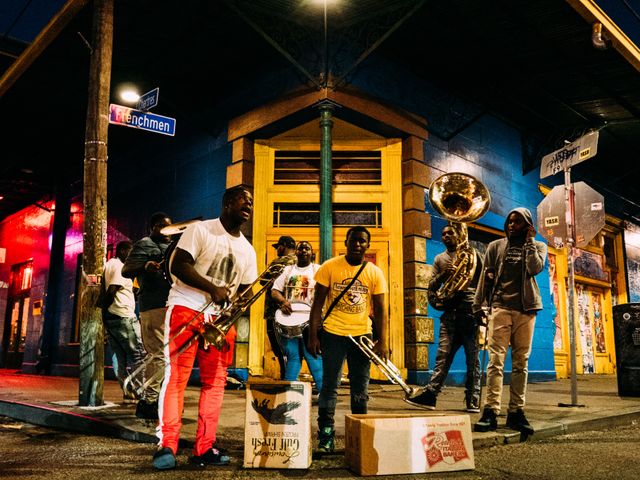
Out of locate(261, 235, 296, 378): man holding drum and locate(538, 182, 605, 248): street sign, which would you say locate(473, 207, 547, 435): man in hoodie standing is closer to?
locate(538, 182, 605, 248): street sign

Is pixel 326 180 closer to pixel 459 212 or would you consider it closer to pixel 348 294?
pixel 459 212

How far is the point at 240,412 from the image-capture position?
611 cm

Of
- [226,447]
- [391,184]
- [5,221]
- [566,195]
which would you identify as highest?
[5,221]

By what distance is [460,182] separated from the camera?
7570 millimetres

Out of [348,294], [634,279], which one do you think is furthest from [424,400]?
[634,279]

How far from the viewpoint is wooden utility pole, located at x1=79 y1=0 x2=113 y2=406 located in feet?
20.9

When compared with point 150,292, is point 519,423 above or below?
below

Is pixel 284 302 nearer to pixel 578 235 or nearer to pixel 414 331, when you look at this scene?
pixel 414 331

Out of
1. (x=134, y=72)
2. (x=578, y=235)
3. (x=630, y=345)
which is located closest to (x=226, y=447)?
(x=578, y=235)

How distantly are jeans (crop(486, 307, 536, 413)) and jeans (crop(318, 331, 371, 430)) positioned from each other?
145 cm

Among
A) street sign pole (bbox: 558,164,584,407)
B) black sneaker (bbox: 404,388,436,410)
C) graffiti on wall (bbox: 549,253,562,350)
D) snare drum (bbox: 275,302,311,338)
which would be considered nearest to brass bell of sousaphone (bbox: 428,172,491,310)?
black sneaker (bbox: 404,388,436,410)

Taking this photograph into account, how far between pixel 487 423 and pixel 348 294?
1.89 metres

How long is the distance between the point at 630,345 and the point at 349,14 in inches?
268

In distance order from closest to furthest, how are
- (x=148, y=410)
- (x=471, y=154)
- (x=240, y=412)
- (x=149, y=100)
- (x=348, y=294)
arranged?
1. (x=348, y=294)
2. (x=148, y=410)
3. (x=240, y=412)
4. (x=149, y=100)
5. (x=471, y=154)
